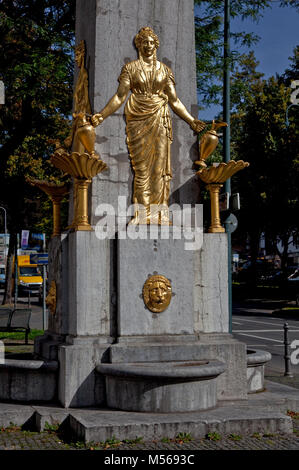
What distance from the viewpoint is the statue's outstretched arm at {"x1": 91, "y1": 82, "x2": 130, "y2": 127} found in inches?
342

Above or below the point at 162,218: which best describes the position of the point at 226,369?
below

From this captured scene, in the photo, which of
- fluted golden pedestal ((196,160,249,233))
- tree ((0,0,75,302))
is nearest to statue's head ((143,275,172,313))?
fluted golden pedestal ((196,160,249,233))

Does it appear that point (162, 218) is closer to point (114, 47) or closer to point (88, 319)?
point (88, 319)

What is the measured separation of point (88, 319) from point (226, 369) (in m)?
1.84

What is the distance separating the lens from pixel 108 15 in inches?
350

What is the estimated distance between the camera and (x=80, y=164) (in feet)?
27.3

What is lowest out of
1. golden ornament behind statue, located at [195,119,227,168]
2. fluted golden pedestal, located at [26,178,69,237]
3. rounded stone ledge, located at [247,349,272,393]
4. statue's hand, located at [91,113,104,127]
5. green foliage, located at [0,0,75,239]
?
rounded stone ledge, located at [247,349,272,393]

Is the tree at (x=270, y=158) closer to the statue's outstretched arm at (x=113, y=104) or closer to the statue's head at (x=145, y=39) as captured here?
the statue's head at (x=145, y=39)

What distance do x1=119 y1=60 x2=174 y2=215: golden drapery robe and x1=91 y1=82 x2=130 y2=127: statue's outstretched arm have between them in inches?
3.4

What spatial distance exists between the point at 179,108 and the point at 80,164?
68.7 inches

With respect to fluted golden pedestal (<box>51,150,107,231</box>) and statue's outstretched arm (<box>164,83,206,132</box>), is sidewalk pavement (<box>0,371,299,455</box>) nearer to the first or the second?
fluted golden pedestal (<box>51,150,107,231</box>)

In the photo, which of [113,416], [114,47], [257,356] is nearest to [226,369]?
[257,356]

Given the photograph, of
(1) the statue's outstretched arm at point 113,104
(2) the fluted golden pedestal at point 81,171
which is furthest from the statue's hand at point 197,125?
(2) the fluted golden pedestal at point 81,171
